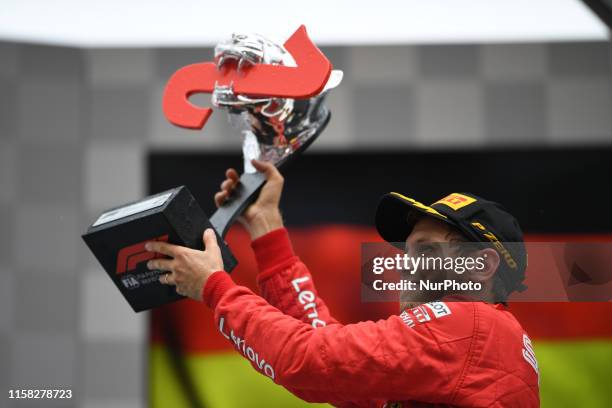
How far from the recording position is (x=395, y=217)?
4.21 ft

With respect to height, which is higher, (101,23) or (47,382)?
(101,23)

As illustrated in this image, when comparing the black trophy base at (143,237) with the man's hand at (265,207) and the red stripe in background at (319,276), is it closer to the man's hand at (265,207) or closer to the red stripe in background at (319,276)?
the man's hand at (265,207)

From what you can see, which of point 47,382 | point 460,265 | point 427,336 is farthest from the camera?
point 47,382

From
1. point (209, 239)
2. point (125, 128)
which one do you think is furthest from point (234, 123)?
point (125, 128)

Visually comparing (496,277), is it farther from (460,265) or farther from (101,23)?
(101,23)

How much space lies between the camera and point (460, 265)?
1.16 metres

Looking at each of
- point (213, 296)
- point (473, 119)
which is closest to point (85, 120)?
point (473, 119)

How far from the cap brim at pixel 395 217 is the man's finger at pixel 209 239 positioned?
278 millimetres

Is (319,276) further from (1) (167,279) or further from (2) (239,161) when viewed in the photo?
(1) (167,279)

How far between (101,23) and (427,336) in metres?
1.45

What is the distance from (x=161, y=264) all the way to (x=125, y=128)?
1140 millimetres

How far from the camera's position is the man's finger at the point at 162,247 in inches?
44.3

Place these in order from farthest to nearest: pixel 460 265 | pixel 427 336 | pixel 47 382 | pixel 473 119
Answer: pixel 473 119 → pixel 47 382 → pixel 460 265 → pixel 427 336

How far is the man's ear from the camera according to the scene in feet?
3.75
